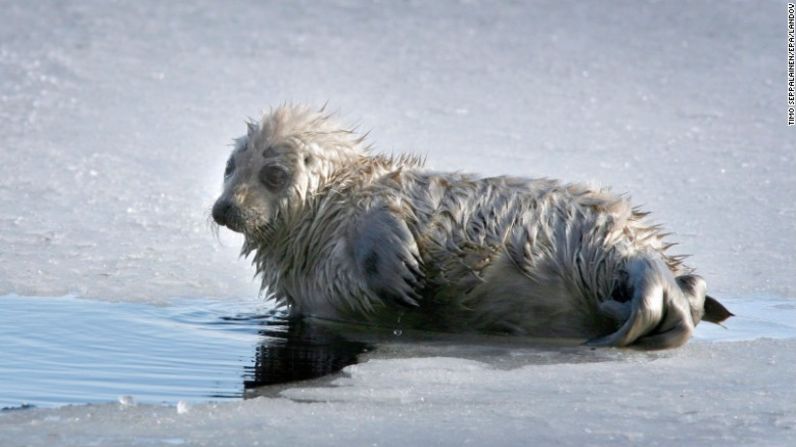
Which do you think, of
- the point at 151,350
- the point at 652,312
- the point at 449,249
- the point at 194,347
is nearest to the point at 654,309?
the point at 652,312

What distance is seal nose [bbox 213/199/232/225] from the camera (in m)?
5.02

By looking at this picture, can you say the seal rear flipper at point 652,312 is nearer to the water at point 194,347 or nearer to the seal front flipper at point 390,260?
the water at point 194,347

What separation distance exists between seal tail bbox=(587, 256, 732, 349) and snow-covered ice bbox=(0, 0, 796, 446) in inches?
3.5

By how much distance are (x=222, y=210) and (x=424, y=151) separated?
2.50 m

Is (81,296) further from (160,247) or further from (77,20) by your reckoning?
(77,20)

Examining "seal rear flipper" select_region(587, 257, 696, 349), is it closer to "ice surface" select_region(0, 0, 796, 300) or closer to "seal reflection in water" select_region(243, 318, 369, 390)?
"seal reflection in water" select_region(243, 318, 369, 390)

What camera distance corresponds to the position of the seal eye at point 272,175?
5.11 m

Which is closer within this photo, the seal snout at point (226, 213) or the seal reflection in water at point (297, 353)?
the seal reflection in water at point (297, 353)

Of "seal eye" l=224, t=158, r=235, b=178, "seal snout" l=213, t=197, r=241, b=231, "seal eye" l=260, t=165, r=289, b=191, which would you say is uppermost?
"seal eye" l=224, t=158, r=235, b=178

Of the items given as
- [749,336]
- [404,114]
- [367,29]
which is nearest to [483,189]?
[749,336]

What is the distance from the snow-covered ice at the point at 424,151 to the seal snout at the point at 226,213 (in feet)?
1.22

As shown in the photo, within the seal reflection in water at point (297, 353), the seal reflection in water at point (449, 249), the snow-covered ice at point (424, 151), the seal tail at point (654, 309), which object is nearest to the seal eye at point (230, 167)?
the seal reflection in water at point (449, 249)

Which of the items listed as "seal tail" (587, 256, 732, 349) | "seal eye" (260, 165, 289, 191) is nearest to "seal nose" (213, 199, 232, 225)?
"seal eye" (260, 165, 289, 191)

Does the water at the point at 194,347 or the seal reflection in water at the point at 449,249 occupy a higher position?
the seal reflection in water at the point at 449,249
